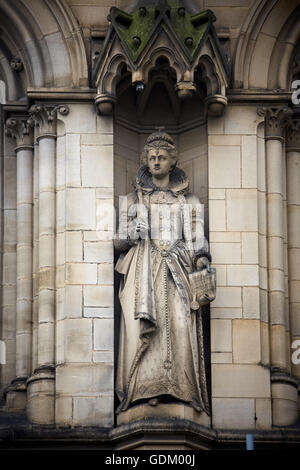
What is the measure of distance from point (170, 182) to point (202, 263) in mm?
1078

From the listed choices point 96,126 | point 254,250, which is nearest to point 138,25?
point 96,126

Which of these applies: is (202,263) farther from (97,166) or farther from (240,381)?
(97,166)

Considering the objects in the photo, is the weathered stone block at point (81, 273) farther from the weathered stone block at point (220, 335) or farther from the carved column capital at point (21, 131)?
the carved column capital at point (21, 131)

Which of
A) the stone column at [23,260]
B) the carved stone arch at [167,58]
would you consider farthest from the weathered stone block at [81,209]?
the carved stone arch at [167,58]

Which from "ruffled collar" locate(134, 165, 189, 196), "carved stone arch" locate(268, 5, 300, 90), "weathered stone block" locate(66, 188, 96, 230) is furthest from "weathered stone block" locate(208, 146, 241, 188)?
"weathered stone block" locate(66, 188, 96, 230)

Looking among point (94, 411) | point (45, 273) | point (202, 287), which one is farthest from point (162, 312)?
point (45, 273)

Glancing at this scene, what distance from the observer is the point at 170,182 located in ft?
80.5

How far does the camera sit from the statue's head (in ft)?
80.2

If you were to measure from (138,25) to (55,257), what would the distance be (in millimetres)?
2565

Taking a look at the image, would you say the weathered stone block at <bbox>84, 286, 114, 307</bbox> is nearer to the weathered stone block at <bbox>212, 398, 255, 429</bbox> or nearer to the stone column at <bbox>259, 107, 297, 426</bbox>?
the weathered stone block at <bbox>212, 398, 255, 429</bbox>

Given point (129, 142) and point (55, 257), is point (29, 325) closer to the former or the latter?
point (55, 257)

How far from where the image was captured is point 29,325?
80.2 feet
